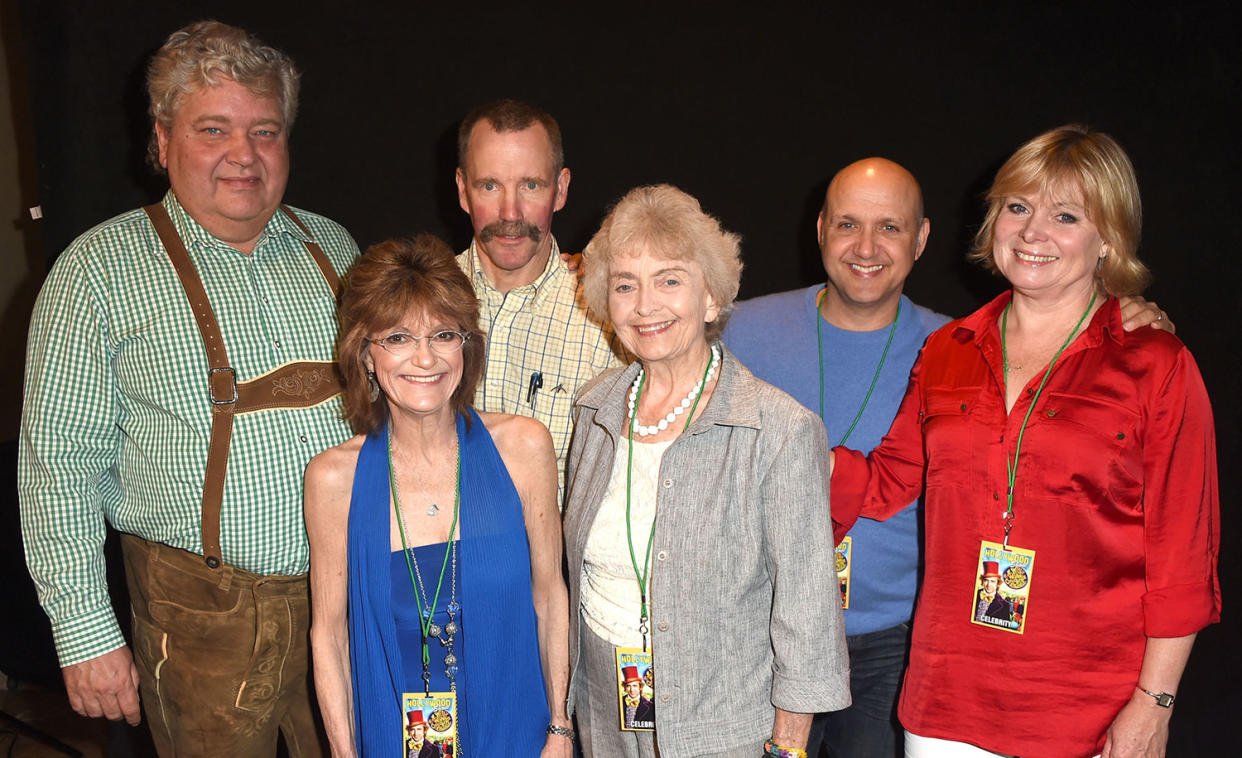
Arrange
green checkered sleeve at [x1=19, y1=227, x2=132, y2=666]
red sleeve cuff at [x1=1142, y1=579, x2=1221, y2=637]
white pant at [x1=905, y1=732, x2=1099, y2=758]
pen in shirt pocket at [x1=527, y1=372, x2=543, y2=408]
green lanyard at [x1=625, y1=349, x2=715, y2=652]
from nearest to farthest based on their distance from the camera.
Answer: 1. red sleeve cuff at [x1=1142, y1=579, x2=1221, y2=637]
2. green lanyard at [x1=625, y1=349, x2=715, y2=652]
3. white pant at [x1=905, y1=732, x2=1099, y2=758]
4. green checkered sleeve at [x1=19, y1=227, x2=132, y2=666]
5. pen in shirt pocket at [x1=527, y1=372, x2=543, y2=408]

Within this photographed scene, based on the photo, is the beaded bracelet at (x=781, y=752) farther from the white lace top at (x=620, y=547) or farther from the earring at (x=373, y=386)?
the earring at (x=373, y=386)

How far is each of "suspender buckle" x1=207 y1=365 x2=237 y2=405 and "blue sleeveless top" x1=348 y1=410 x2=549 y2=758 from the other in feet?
1.39

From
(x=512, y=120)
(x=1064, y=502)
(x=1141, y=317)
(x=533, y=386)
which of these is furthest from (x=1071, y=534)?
(x=512, y=120)

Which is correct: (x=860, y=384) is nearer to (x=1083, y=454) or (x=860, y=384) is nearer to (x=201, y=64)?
(x=1083, y=454)

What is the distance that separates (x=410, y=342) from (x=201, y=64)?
1.03 meters

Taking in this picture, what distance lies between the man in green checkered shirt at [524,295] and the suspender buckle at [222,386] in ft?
2.11

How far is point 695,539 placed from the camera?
192 centimetres

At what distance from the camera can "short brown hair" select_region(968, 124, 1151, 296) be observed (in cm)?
199

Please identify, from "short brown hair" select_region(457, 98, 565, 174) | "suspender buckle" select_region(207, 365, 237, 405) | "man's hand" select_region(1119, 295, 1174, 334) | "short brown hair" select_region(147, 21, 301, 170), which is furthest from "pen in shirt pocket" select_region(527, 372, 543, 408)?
"man's hand" select_region(1119, 295, 1174, 334)

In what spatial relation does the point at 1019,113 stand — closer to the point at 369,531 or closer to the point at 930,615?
the point at 930,615

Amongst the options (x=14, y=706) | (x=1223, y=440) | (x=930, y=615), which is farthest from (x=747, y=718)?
(x=14, y=706)

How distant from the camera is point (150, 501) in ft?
7.71

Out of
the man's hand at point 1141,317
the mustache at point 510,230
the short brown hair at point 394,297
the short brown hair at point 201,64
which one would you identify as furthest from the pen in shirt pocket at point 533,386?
Result: the man's hand at point 1141,317

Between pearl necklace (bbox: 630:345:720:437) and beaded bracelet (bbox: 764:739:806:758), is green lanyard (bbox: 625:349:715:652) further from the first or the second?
beaded bracelet (bbox: 764:739:806:758)
